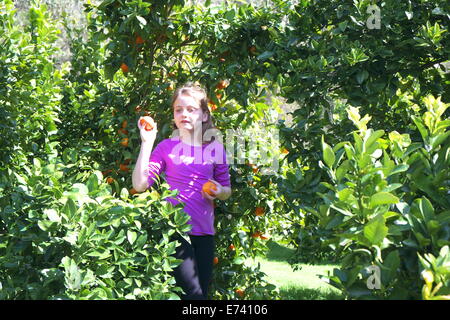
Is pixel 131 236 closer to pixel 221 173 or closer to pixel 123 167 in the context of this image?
pixel 221 173

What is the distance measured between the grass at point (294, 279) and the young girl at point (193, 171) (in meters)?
1.49

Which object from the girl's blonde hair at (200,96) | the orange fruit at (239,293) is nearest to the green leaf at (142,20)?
the girl's blonde hair at (200,96)

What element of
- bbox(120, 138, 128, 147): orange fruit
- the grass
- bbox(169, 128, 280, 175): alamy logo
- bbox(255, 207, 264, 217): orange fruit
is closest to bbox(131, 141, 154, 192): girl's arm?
bbox(169, 128, 280, 175): alamy logo

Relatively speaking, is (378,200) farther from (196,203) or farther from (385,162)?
(196,203)

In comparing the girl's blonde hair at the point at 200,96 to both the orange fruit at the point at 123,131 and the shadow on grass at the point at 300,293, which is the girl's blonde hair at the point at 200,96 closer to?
the orange fruit at the point at 123,131

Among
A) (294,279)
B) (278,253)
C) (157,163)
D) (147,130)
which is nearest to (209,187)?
(157,163)

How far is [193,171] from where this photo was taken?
2.78 m

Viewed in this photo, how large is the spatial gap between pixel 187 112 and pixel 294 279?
320 centimetres

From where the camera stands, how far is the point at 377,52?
8.30ft

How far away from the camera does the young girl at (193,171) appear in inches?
101

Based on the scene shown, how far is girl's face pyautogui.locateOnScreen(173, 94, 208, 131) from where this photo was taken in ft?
9.24

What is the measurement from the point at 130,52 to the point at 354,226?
201cm
